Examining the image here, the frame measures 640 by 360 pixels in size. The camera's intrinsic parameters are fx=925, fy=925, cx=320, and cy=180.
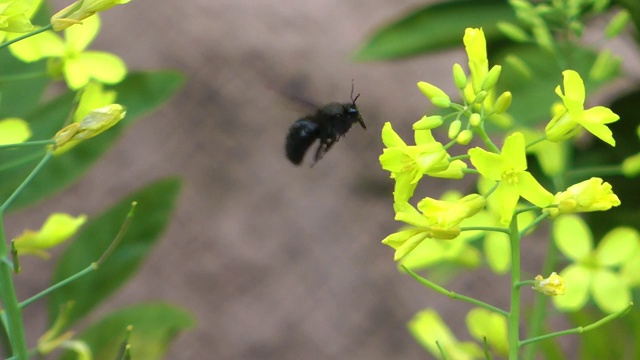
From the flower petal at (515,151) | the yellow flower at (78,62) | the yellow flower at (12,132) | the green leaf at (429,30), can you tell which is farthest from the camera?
the green leaf at (429,30)

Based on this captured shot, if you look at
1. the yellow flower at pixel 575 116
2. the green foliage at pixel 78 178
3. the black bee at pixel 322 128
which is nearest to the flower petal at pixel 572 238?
the black bee at pixel 322 128

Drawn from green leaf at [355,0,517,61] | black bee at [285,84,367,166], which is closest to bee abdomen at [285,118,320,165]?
black bee at [285,84,367,166]

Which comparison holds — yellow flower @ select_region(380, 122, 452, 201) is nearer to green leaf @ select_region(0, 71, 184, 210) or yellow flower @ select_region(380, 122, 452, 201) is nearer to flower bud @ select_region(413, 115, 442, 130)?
flower bud @ select_region(413, 115, 442, 130)

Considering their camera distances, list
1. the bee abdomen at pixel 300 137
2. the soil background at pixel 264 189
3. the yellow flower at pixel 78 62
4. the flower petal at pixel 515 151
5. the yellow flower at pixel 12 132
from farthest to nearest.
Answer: the soil background at pixel 264 189, the bee abdomen at pixel 300 137, the yellow flower at pixel 78 62, the yellow flower at pixel 12 132, the flower petal at pixel 515 151

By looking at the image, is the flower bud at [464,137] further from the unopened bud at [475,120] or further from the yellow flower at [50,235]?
the yellow flower at [50,235]

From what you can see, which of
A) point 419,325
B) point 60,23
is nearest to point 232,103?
point 419,325

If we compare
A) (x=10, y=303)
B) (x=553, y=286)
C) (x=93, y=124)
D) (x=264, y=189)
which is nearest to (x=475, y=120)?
(x=553, y=286)
